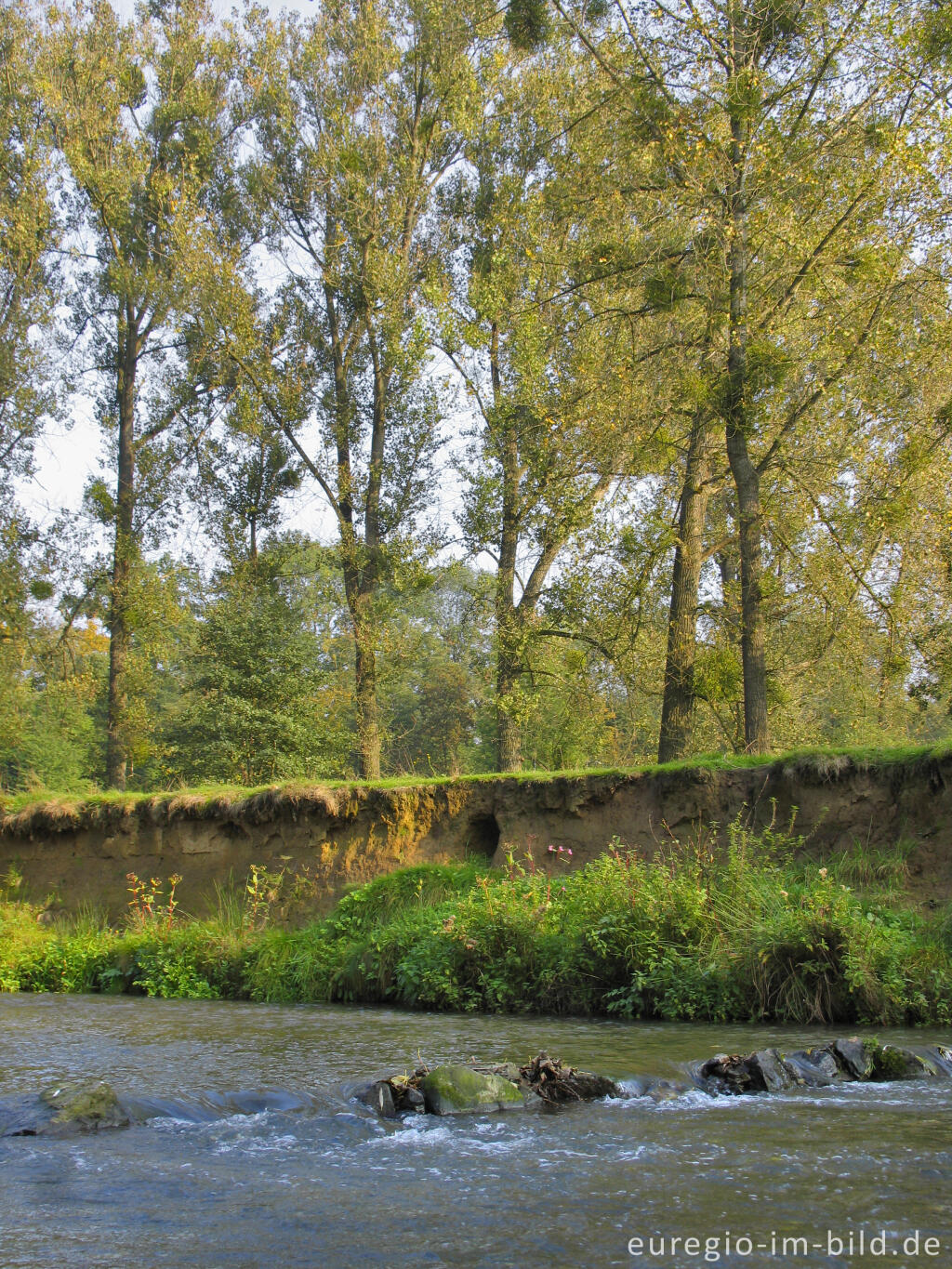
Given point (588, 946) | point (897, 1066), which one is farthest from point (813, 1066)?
point (588, 946)

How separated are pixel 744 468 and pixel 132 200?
63.3 ft

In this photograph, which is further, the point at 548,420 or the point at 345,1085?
the point at 548,420

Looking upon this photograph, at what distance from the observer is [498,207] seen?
24.0 metres

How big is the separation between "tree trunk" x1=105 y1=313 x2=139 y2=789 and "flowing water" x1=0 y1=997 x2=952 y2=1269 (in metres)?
18.5

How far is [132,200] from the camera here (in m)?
26.6

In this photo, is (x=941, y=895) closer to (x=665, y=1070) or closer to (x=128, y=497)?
(x=665, y=1070)

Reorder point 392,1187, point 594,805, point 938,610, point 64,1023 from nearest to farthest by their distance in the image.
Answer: point 392,1187
point 64,1023
point 594,805
point 938,610

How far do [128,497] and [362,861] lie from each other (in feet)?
52.0

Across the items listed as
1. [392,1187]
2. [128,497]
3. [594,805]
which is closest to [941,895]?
[594,805]

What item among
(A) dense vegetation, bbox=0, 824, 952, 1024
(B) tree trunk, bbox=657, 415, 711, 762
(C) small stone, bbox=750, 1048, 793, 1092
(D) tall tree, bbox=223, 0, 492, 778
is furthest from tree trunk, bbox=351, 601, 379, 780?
(C) small stone, bbox=750, 1048, 793, 1092

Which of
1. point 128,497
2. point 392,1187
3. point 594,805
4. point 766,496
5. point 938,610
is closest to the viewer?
point 392,1187

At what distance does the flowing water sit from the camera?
4043mm

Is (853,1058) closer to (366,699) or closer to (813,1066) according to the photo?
(813,1066)

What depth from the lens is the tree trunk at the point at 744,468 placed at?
49.1ft
